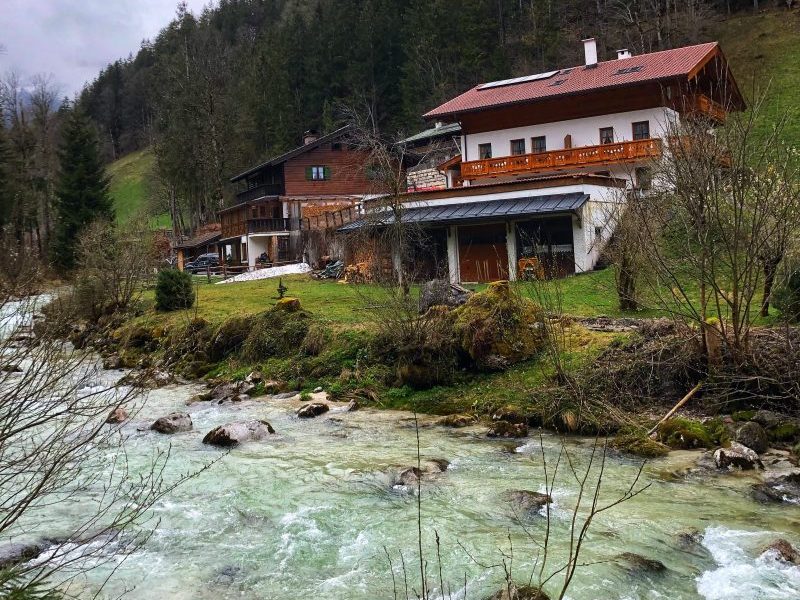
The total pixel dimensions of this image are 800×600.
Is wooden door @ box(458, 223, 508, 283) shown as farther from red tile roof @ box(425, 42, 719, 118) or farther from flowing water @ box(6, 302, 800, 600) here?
flowing water @ box(6, 302, 800, 600)

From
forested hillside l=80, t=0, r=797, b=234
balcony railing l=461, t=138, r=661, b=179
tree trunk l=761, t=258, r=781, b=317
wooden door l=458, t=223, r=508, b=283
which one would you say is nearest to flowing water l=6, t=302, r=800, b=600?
tree trunk l=761, t=258, r=781, b=317

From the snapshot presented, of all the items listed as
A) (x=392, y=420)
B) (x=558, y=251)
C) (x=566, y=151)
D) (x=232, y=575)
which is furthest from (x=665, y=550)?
(x=566, y=151)

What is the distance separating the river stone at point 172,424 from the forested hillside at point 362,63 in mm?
43591

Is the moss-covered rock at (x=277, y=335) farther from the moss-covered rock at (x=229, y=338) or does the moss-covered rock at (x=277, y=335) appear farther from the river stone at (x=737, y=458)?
the river stone at (x=737, y=458)

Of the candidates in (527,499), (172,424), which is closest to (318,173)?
(172,424)

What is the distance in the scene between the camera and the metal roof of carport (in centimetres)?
2653

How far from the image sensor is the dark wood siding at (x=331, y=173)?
49.5 metres

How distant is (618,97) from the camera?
112ft

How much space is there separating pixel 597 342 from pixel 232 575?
33.2ft

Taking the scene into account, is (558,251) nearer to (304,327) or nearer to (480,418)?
(304,327)

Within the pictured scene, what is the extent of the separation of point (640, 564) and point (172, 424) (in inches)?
400

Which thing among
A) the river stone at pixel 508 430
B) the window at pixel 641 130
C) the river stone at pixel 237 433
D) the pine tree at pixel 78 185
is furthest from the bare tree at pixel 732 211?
the pine tree at pixel 78 185

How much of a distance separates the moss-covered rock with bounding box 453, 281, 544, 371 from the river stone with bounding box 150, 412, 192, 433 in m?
6.46

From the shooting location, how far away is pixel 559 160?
34.3 metres
